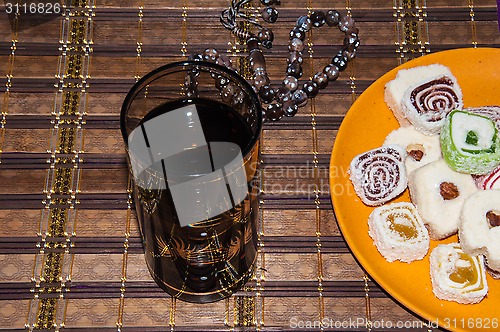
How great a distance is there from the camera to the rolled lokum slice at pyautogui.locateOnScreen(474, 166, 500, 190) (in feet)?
3.30

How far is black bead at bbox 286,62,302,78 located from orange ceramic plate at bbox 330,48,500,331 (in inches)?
4.7

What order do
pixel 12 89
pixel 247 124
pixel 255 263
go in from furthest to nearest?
pixel 12 89, pixel 255 263, pixel 247 124

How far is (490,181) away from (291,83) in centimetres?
33

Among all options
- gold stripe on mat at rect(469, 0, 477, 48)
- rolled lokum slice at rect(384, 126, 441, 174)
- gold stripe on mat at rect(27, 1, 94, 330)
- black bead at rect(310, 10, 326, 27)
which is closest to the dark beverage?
gold stripe on mat at rect(27, 1, 94, 330)

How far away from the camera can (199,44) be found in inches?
46.6

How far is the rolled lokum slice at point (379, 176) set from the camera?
100 cm

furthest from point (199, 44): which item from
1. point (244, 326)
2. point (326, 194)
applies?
point (244, 326)

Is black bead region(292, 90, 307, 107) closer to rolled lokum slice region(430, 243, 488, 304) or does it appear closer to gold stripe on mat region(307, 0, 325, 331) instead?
gold stripe on mat region(307, 0, 325, 331)

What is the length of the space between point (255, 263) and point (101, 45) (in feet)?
1.48

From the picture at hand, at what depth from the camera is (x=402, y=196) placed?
103 centimetres

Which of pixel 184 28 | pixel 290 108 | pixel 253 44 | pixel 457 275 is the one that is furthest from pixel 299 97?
pixel 457 275

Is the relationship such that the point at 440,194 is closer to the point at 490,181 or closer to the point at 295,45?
the point at 490,181

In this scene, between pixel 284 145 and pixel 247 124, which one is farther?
pixel 284 145

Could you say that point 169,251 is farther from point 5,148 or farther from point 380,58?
point 380,58
